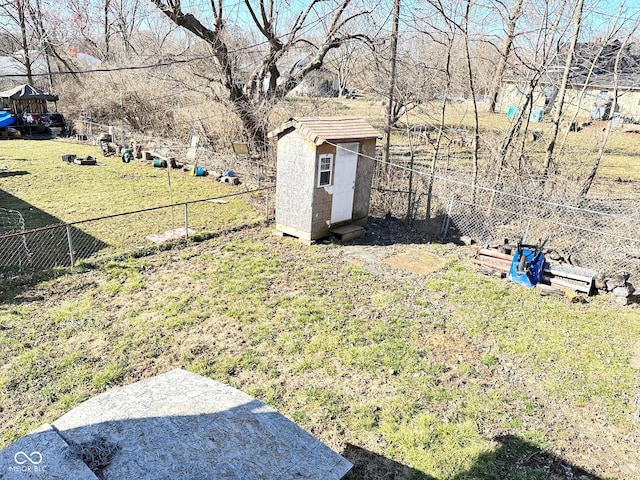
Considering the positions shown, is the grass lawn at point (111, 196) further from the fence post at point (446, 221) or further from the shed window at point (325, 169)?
the fence post at point (446, 221)

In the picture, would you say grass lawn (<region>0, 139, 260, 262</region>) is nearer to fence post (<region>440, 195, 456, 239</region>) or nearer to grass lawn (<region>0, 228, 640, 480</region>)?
grass lawn (<region>0, 228, 640, 480</region>)

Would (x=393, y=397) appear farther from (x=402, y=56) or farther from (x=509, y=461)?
(x=402, y=56)

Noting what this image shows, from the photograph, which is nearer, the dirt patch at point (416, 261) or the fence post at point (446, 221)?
the dirt patch at point (416, 261)

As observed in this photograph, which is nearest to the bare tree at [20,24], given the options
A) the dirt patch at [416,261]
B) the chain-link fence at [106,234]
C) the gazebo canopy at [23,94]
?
the gazebo canopy at [23,94]

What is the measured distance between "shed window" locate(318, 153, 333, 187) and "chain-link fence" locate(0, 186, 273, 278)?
212 cm

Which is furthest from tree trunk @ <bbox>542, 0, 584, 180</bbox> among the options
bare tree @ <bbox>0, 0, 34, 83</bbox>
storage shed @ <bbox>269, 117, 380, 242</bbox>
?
bare tree @ <bbox>0, 0, 34, 83</bbox>

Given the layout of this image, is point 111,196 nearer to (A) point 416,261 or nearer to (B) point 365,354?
(A) point 416,261

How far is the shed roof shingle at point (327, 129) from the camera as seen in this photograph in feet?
28.6

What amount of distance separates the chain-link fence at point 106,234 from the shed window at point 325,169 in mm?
2123

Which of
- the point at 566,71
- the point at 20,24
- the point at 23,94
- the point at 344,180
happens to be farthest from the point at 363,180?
the point at 23,94

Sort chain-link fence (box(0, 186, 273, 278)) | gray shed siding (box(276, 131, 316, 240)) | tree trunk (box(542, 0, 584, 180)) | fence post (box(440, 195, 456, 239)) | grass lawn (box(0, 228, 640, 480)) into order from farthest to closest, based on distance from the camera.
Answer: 1. fence post (box(440, 195, 456, 239))
2. gray shed siding (box(276, 131, 316, 240))
3. tree trunk (box(542, 0, 584, 180))
4. chain-link fence (box(0, 186, 273, 278))
5. grass lawn (box(0, 228, 640, 480))

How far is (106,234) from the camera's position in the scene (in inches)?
372

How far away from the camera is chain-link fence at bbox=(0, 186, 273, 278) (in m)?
7.82

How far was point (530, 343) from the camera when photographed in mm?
6055
